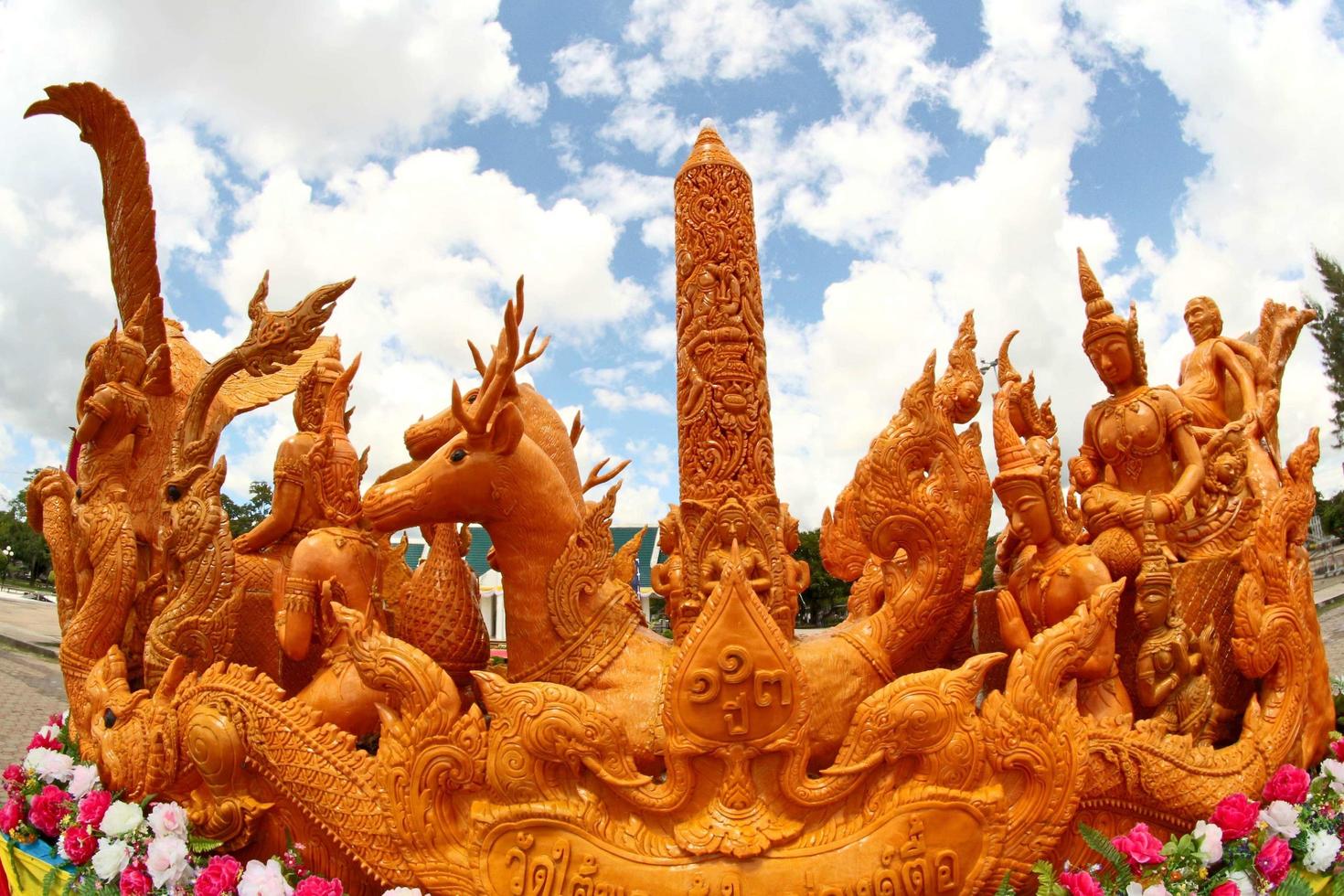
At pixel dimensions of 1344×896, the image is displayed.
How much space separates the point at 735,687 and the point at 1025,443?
7.27ft

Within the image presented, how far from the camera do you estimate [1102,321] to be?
13.6ft

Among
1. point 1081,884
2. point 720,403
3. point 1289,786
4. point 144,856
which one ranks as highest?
point 720,403

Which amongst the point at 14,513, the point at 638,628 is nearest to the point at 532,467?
the point at 638,628

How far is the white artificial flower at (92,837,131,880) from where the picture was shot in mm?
3219

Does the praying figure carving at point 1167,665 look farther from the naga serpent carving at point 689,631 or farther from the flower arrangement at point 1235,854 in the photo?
the flower arrangement at point 1235,854

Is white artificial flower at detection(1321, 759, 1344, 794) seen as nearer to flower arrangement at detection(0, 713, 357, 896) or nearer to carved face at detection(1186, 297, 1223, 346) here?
carved face at detection(1186, 297, 1223, 346)

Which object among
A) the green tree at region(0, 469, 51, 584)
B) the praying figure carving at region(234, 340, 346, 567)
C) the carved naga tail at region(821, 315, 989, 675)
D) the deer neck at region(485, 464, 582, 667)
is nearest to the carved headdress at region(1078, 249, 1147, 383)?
the carved naga tail at region(821, 315, 989, 675)

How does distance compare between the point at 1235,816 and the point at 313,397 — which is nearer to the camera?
the point at 1235,816

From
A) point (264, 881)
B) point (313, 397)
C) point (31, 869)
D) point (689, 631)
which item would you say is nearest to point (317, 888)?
point (264, 881)


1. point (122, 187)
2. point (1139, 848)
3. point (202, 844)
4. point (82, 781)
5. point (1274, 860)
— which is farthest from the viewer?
point (122, 187)

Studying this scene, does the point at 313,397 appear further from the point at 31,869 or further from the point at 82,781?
the point at 31,869

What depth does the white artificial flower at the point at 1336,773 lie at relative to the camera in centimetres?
341

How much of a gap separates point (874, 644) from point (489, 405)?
77.3 inches

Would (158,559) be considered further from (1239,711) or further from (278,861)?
(1239,711)
